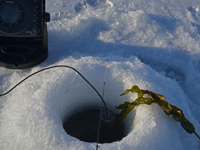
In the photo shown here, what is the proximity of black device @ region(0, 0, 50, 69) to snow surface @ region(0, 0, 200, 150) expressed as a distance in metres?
0.09

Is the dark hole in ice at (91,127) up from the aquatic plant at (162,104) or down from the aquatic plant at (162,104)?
down

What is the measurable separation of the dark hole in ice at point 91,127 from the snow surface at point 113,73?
0.27 feet

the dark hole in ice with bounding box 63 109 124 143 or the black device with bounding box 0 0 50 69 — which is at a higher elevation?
the black device with bounding box 0 0 50 69

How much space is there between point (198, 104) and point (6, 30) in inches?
65.5

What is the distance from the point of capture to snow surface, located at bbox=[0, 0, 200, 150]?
1.32 metres

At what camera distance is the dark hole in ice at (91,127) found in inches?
65.9

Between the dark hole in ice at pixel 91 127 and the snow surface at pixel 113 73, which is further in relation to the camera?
the dark hole in ice at pixel 91 127

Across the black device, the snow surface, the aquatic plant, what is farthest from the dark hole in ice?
the black device

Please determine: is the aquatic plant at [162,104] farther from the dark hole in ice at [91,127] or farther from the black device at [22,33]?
the black device at [22,33]

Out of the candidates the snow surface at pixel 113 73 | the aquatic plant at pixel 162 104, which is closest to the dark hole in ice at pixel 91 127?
the snow surface at pixel 113 73

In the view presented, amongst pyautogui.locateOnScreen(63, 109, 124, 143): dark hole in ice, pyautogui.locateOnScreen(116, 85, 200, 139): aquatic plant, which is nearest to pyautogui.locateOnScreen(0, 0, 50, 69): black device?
pyautogui.locateOnScreen(63, 109, 124, 143): dark hole in ice

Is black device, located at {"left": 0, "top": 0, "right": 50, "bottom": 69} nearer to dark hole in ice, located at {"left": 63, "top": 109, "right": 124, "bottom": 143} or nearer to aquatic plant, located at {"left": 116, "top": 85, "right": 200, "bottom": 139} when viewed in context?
dark hole in ice, located at {"left": 63, "top": 109, "right": 124, "bottom": 143}

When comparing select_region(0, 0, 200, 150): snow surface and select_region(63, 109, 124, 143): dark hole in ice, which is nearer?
select_region(0, 0, 200, 150): snow surface

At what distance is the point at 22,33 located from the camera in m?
1.73
